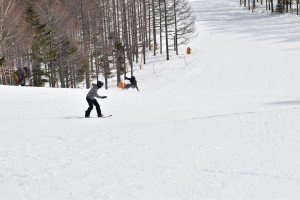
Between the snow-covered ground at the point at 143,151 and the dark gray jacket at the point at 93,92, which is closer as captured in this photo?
the snow-covered ground at the point at 143,151

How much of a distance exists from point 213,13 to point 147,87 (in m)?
53.4

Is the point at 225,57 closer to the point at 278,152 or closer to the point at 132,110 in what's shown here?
the point at 132,110

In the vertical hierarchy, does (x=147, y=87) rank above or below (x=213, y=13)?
below

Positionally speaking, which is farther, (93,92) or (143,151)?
(93,92)

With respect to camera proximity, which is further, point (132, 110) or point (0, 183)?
point (132, 110)

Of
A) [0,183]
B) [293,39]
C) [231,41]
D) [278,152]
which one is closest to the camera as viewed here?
[0,183]

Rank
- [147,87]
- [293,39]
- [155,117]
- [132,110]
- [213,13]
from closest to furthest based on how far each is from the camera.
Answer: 1. [155,117]
2. [132,110]
3. [147,87]
4. [293,39]
5. [213,13]

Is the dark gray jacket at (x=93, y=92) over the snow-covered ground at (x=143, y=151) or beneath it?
over

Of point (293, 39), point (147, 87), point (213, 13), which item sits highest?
point (213, 13)

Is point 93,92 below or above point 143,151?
above

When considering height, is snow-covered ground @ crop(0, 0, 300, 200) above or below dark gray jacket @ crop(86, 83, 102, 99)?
below

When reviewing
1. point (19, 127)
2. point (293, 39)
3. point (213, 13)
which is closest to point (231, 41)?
point (293, 39)

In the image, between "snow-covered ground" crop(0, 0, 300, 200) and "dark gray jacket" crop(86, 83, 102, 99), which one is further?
"dark gray jacket" crop(86, 83, 102, 99)

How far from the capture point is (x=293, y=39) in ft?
135
